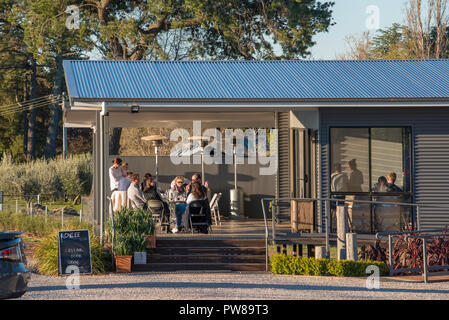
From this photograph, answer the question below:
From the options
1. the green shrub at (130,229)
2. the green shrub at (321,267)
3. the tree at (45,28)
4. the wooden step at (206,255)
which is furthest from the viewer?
the tree at (45,28)

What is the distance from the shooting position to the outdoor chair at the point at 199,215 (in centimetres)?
1486

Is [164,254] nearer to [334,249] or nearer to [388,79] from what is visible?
[334,249]

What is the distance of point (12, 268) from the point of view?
8.17 meters

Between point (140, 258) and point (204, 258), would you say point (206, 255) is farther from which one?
point (140, 258)

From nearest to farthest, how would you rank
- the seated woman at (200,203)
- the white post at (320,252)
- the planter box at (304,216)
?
the white post at (320,252), the planter box at (304,216), the seated woman at (200,203)

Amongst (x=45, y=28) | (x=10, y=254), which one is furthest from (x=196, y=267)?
(x=45, y=28)

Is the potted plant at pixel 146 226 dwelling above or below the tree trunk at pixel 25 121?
below

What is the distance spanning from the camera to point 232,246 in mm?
13844

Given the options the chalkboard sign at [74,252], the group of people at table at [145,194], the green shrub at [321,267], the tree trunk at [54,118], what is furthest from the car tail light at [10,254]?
the tree trunk at [54,118]

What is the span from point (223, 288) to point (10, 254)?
11.2 ft

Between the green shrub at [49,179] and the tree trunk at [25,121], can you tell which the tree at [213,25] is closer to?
the green shrub at [49,179]

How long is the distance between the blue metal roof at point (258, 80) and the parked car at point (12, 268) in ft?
17.9

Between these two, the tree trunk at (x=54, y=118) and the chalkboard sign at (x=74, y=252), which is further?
the tree trunk at (x=54, y=118)
